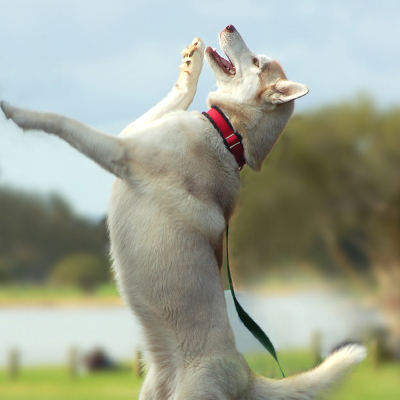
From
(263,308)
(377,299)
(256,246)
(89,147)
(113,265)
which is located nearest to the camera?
(89,147)

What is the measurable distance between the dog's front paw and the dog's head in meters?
0.03

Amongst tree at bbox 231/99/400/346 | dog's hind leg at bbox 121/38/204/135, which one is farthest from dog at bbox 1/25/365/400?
tree at bbox 231/99/400/346

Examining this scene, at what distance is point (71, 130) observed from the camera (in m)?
1.29

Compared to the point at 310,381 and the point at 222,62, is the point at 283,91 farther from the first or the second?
the point at 310,381

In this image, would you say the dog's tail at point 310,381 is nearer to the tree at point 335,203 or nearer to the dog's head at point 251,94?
the dog's head at point 251,94

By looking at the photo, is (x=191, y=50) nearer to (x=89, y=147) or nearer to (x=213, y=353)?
(x=89, y=147)

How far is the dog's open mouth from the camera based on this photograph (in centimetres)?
155

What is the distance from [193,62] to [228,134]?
0.30 m

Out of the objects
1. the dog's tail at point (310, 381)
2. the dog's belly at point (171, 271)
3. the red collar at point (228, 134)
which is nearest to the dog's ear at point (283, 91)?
the red collar at point (228, 134)

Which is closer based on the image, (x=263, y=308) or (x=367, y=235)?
(x=263, y=308)

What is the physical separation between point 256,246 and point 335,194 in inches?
28.5

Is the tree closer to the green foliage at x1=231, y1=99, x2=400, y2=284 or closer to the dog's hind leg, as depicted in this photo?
the green foliage at x1=231, y1=99, x2=400, y2=284

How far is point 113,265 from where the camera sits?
141 centimetres

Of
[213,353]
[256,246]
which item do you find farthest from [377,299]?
[213,353]
